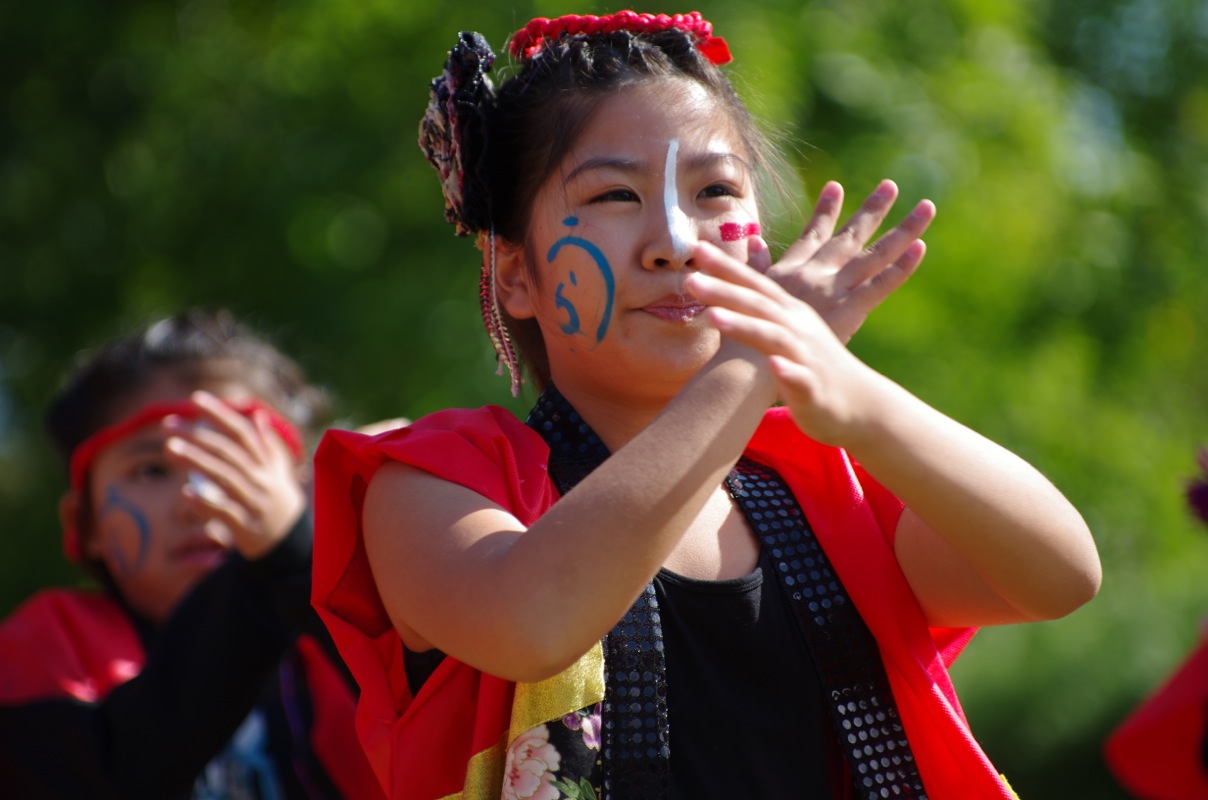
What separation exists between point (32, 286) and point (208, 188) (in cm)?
92

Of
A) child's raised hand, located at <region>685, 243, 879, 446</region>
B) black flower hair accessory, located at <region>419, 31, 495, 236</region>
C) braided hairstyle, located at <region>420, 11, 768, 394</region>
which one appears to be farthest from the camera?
black flower hair accessory, located at <region>419, 31, 495, 236</region>

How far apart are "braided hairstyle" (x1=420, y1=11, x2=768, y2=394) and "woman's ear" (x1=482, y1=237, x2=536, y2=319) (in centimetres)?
2

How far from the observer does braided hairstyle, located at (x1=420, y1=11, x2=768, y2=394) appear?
2.27 m

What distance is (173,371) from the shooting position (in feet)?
13.0

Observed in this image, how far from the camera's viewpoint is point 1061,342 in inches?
272

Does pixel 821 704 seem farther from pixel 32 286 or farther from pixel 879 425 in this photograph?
pixel 32 286

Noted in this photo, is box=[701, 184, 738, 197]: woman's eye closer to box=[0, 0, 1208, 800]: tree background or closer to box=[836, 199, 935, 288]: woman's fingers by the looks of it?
box=[836, 199, 935, 288]: woman's fingers

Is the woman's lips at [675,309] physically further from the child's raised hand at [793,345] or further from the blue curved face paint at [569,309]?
Result: the child's raised hand at [793,345]

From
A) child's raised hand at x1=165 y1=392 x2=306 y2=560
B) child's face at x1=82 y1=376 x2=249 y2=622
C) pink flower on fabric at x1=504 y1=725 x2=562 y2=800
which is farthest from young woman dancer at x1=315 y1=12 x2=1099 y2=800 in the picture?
child's face at x1=82 y1=376 x2=249 y2=622

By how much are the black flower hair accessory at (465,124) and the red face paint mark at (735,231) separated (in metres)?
0.45

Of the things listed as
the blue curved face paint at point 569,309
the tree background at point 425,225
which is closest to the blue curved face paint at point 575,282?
the blue curved face paint at point 569,309

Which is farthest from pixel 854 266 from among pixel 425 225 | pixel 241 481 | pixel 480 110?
pixel 425 225

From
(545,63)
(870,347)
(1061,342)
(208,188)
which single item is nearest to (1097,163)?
(1061,342)

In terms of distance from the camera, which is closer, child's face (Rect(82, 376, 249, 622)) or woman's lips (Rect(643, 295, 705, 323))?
woman's lips (Rect(643, 295, 705, 323))
